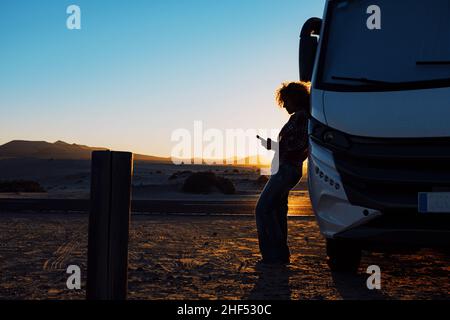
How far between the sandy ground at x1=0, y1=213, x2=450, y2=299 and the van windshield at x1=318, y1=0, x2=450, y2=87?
1.94 m

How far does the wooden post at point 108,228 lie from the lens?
124 inches

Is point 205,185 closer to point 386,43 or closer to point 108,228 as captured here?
point 386,43

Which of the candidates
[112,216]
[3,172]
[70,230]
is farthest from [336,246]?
[3,172]

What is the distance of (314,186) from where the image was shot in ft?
16.3

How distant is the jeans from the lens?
247 inches

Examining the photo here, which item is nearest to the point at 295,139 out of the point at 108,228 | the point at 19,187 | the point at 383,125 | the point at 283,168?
the point at 283,168

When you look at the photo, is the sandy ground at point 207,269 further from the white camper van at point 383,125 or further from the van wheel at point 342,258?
the white camper van at point 383,125

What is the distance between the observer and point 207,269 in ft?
19.9

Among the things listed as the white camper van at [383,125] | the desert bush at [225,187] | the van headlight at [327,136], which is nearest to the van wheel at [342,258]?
the white camper van at [383,125]

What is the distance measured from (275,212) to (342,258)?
1032 millimetres

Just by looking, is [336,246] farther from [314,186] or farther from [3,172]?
[3,172]

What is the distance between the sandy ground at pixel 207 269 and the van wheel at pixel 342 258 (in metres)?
0.11
